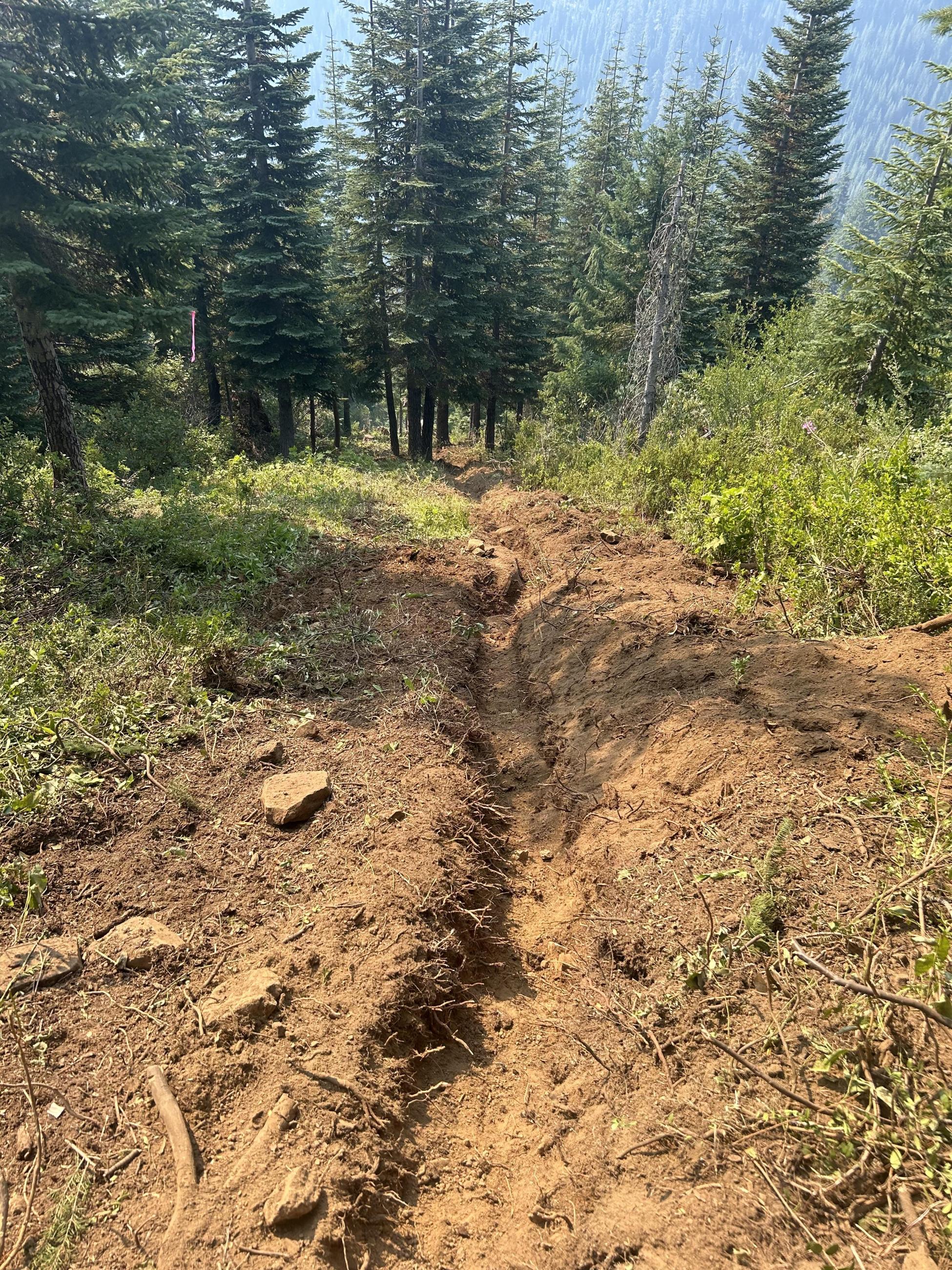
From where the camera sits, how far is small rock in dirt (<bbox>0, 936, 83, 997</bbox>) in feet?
8.97

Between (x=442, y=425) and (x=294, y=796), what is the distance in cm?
2140

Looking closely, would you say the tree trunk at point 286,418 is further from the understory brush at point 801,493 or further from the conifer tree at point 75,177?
the understory brush at point 801,493

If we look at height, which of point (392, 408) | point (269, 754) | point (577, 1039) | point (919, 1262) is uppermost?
point (392, 408)

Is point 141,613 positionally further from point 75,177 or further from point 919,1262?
point 919,1262

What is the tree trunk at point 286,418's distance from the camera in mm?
18031

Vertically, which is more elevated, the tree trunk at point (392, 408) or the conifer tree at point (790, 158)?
the conifer tree at point (790, 158)

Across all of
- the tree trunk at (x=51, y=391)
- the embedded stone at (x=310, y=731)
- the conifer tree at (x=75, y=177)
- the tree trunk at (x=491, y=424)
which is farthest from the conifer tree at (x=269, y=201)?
the embedded stone at (x=310, y=731)

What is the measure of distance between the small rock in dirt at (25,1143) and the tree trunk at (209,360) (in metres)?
19.5

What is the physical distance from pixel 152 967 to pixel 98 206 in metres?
8.82

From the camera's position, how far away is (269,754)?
4355mm

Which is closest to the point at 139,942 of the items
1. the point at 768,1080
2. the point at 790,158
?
the point at 768,1080

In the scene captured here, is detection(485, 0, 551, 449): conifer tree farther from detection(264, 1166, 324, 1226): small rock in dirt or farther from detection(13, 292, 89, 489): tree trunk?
detection(264, 1166, 324, 1226): small rock in dirt

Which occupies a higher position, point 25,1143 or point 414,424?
point 414,424

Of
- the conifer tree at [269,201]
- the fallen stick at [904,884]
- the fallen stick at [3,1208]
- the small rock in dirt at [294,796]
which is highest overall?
the conifer tree at [269,201]
